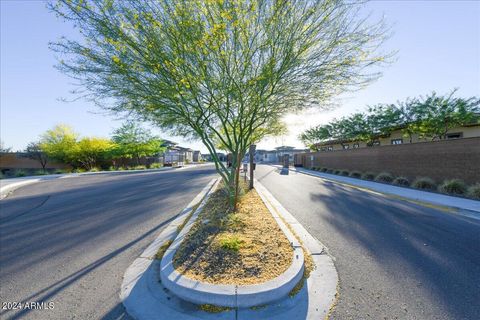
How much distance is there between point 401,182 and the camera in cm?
1378

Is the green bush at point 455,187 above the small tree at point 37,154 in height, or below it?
below

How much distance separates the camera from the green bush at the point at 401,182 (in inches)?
533

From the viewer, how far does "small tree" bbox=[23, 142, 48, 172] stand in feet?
103

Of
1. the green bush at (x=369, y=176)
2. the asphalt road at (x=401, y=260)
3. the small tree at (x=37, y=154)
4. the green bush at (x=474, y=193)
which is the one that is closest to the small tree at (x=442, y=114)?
the green bush at (x=369, y=176)

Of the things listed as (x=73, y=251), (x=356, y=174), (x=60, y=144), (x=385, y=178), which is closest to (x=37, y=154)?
(x=60, y=144)

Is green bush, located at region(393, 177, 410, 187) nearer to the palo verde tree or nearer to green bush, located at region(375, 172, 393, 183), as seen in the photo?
green bush, located at region(375, 172, 393, 183)

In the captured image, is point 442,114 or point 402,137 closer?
point 442,114

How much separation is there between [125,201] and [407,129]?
2346 centimetres

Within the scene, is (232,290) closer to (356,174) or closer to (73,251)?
(73,251)

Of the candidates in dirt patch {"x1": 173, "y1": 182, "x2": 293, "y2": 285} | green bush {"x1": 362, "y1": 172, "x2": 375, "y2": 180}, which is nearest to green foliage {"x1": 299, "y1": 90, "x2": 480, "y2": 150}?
green bush {"x1": 362, "y1": 172, "x2": 375, "y2": 180}

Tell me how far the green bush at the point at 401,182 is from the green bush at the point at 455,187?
2756mm

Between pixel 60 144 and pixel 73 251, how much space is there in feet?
117

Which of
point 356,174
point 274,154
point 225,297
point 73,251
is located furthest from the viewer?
point 274,154

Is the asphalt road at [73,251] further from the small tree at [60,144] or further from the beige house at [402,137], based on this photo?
the small tree at [60,144]
